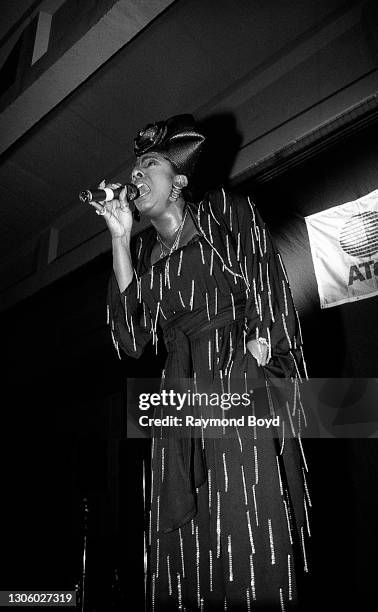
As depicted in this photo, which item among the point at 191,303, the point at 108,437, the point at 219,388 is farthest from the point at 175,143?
the point at 108,437

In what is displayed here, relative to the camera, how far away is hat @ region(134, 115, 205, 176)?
1565 mm

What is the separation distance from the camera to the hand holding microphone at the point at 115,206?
1.37 meters

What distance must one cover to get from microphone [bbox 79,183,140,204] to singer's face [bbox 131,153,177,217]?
2 cm

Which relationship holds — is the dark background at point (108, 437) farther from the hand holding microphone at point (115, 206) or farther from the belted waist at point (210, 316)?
the hand holding microphone at point (115, 206)

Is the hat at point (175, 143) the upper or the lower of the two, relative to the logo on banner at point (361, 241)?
upper

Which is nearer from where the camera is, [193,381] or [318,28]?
[193,381]

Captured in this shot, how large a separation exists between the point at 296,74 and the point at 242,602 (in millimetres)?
2496

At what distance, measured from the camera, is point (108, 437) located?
3.72m

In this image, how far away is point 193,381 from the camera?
119cm

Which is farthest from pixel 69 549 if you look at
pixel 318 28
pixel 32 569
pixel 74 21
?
pixel 318 28

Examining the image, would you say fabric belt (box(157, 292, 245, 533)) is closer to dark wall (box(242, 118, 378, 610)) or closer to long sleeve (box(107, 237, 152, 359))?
long sleeve (box(107, 237, 152, 359))

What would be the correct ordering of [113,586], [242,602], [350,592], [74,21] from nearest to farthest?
[242,602] → [350,592] → [74,21] → [113,586]

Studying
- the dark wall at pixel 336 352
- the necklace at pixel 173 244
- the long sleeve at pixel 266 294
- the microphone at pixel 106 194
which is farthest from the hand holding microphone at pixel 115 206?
the dark wall at pixel 336 352

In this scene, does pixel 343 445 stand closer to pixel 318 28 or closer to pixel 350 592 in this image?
pixel 350 592
